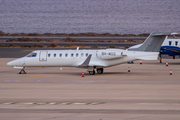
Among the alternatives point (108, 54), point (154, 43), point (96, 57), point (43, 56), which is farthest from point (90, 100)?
point (154, 43)

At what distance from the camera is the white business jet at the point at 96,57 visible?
2791cm

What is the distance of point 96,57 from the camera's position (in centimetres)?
2838

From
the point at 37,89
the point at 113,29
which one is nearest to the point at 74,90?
the point at 37,89

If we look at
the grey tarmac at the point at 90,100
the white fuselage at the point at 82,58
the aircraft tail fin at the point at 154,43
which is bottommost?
the grey tarmac at the point at 90,100

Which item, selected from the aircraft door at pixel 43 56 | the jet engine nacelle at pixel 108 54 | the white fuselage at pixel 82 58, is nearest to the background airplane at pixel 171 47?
the white fuselage at pixel 82 58

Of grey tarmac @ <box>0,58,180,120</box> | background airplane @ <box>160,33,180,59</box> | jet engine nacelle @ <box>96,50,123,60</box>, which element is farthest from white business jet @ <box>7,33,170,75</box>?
background airplane @ <box>160,33,180,59</box>

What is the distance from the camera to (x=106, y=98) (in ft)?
55.7

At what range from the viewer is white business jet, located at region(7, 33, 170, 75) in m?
27.9

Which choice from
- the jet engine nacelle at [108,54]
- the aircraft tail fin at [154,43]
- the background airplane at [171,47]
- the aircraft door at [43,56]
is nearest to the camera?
the jet engine nacelle at [108,54]

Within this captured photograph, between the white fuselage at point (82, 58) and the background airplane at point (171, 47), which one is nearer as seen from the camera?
the white fuselage at point (82, 58)

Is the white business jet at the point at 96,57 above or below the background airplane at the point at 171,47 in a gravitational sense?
below

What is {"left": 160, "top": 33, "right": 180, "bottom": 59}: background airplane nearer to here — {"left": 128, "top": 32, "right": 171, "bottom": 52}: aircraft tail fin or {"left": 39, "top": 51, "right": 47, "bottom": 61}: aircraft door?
{"left": 128, "top": 32, "right": 171, "bottom": 52}: aircraft tail fin

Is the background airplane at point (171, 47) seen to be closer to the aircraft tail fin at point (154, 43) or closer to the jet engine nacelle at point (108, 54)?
the aircraft tail fin at point (154, 43)

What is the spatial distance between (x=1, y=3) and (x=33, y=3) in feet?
66.6
